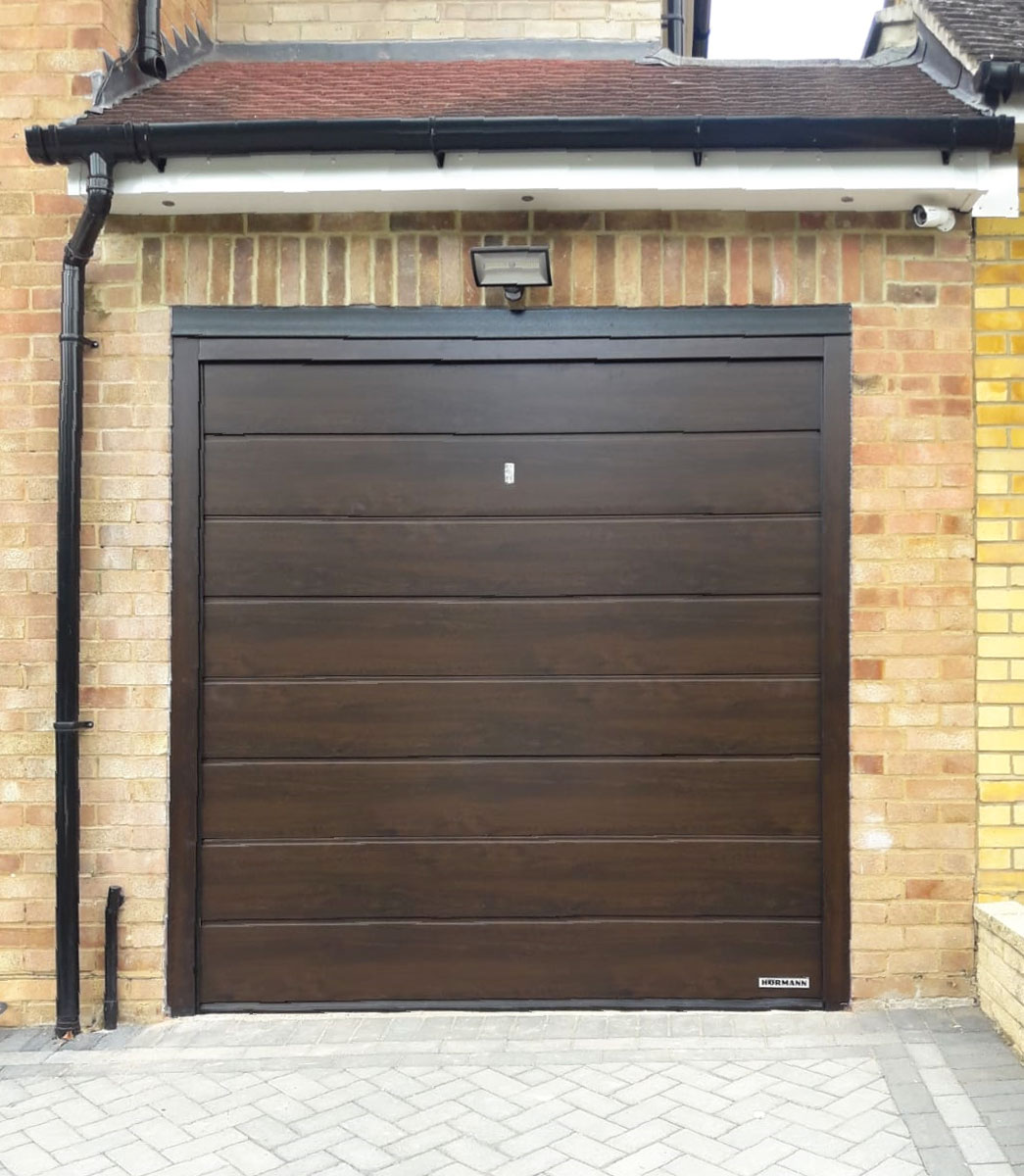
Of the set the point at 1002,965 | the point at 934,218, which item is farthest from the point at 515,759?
the point at 934,218

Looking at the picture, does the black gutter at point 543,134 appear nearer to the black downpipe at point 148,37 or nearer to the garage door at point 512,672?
the garage door at point 512,672

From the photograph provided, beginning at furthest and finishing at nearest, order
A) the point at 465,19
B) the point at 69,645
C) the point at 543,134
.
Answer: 1. the point at 465,19
2. the point at 69,645
3. the point at 543,134

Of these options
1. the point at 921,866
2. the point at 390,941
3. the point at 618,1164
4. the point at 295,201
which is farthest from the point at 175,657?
the point at 921,866

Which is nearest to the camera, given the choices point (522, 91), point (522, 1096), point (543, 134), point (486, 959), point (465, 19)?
point (522, 1096)

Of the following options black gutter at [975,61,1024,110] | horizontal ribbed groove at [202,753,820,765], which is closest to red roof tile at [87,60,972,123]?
black gutter at [975,61,1024,110]

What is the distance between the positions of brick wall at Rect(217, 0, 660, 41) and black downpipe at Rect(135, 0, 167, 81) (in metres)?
0.98

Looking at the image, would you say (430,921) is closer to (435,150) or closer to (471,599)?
(471,599)

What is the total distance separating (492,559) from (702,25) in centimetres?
713

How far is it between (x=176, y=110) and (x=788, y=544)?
Result: 9.41 ft

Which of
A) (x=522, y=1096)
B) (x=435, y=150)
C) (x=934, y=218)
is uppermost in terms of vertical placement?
(x=435, y=150)

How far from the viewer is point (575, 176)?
3775 mm

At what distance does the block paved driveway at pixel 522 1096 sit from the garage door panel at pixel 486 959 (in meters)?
0.09

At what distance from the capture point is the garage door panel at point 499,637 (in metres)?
4.11

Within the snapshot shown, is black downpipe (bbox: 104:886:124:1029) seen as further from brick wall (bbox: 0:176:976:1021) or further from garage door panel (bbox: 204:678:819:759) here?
garage door panel (bbox: 204:678:819:759)
